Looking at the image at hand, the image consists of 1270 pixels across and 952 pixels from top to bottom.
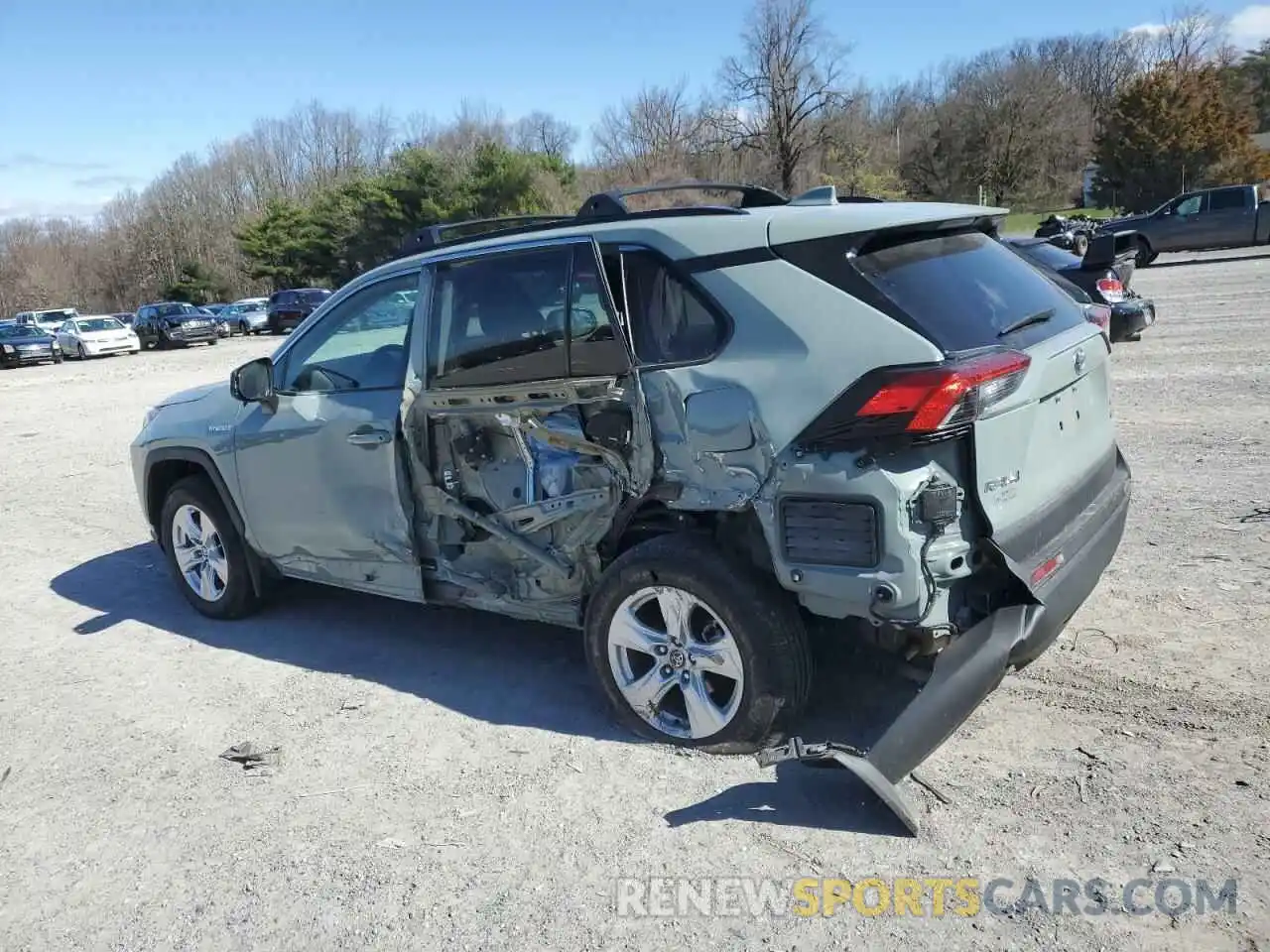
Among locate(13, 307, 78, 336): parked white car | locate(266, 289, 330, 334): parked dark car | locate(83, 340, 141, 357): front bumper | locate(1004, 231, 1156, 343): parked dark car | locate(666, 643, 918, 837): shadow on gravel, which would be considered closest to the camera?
locate(666, 643, 918, 837): shadow on gravel

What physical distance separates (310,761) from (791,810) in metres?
1.92

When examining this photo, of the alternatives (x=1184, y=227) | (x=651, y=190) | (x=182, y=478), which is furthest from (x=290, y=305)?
(x=651, y=190)

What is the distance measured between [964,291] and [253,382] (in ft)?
11.1

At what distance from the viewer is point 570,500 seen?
3920 mm

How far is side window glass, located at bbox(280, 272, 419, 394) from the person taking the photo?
4.47 metres

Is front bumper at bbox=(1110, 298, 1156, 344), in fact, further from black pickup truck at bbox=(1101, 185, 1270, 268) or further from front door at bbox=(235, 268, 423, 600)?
black pickup truck at bbox=(1101, 185, 1270, 268)

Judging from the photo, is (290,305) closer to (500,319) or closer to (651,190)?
(651,190)

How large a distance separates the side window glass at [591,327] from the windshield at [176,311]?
36.7m

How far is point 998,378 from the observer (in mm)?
3078

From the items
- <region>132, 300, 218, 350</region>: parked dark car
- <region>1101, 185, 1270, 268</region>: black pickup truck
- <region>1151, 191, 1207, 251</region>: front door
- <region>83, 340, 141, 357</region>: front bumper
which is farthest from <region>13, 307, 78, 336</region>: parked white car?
<region>1151, 191, 1207, 251</region>: front door

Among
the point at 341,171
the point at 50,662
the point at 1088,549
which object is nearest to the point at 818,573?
the point at 1088,549

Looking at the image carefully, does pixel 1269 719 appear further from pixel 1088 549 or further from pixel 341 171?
pixel 341 171

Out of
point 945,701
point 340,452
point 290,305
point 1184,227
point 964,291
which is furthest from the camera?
point 290,305

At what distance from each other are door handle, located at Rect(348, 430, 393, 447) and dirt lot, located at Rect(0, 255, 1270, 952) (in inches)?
43.8
